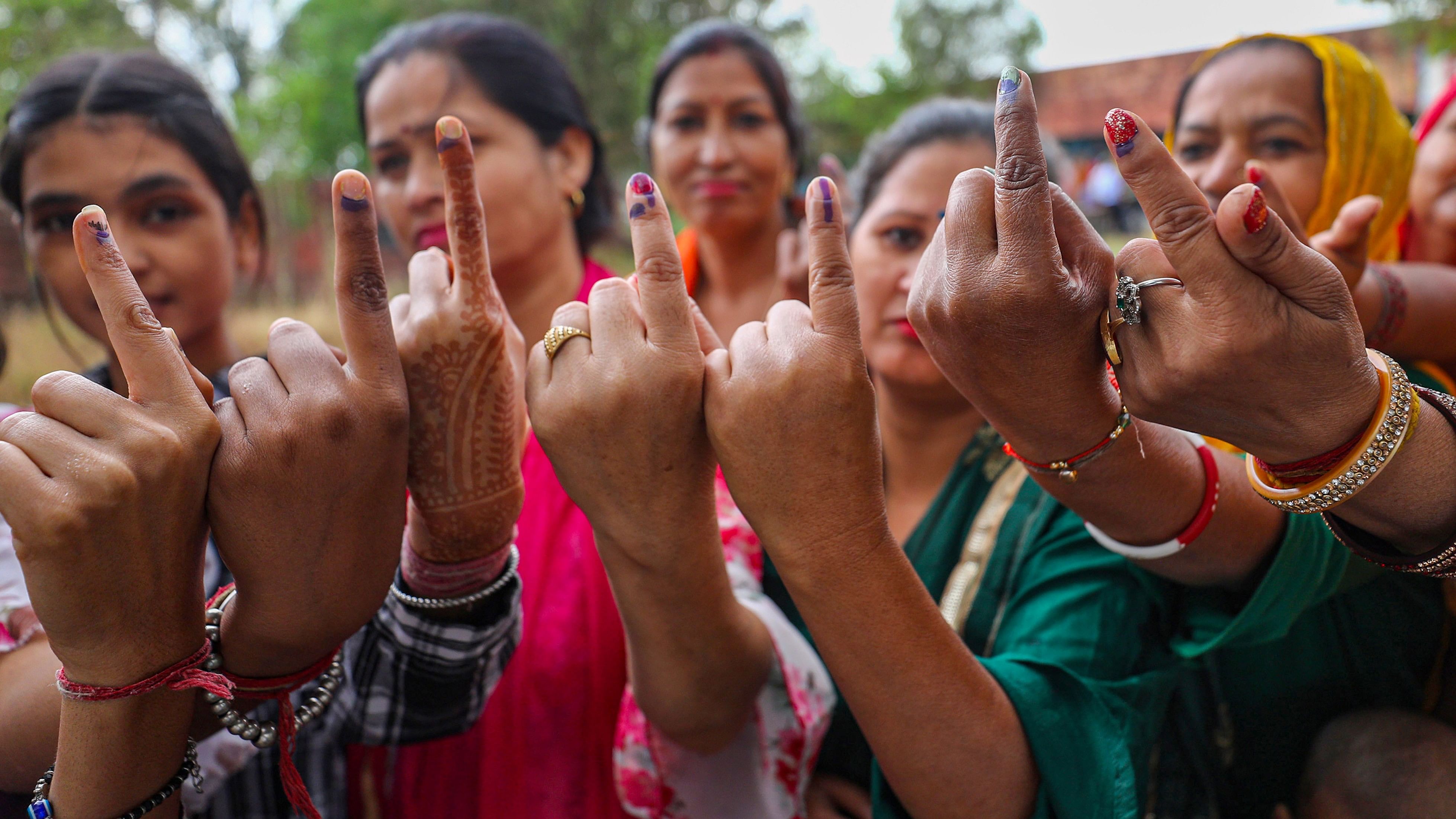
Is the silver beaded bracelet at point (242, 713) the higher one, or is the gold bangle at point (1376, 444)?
the gold bangle at point (1376, 444)

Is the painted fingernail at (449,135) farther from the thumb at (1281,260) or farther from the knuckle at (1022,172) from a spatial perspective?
the thumb at (1281,260)

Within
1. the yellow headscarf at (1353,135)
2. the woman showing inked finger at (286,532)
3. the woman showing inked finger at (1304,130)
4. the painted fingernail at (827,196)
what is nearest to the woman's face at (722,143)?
the woman showing inked finger at (1304,130)

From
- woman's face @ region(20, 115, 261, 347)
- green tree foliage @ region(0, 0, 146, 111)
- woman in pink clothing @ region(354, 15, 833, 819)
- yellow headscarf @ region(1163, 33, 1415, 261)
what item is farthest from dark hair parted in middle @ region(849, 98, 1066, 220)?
green tree foliage @ region(0, 0, 146, 111)

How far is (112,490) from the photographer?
0.95 m

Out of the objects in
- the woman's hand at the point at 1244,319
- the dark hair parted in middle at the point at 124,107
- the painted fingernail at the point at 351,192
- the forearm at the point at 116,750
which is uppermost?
the dark hair parted in middle at the point at 124,107

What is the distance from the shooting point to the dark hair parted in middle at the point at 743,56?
3289mm

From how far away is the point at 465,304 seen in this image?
1.18 meters

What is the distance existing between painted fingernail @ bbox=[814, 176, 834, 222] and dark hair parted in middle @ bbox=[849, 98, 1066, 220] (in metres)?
1.13

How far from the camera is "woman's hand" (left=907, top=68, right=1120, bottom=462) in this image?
961 mm

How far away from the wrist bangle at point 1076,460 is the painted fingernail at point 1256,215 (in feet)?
0.89

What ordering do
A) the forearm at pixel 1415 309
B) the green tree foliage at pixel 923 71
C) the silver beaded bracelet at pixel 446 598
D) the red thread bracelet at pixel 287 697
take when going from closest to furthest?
1. the red thread bracelet at pixel 287 697
2. the silver beaded bracelet at pixel 446 598
3. the forearm at pixel 1415 309
4. the green tree foliage at pixel 923 71

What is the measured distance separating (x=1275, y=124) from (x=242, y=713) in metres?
2.33

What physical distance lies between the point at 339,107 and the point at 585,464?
11238 mm

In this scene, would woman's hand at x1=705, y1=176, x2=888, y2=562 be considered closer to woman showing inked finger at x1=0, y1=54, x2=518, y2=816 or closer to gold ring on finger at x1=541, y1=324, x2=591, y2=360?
gold ring on finger at x1=541, y1=324, x2=591, y2=360
